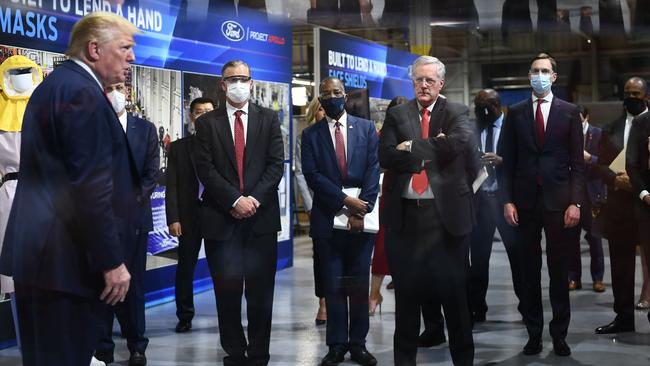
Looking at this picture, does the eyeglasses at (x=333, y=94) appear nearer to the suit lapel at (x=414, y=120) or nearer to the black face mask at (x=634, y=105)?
the suit lapel at (x=414, y=120)

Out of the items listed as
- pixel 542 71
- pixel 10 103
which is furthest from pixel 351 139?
pixel 10 103

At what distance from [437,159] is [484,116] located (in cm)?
31

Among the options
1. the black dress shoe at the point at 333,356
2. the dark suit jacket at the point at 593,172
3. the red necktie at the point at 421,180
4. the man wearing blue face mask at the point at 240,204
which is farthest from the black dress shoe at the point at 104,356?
the dark suit jacket at the point at 593,172

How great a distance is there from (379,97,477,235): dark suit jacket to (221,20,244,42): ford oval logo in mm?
2587

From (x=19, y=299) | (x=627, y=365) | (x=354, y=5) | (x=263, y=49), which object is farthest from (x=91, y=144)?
(x=263, y=49)

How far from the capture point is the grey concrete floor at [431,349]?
3.27 m

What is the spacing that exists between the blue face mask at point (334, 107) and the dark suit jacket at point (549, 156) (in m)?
A: 0.56

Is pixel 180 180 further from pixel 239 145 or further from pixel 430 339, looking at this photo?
pixel 430 339

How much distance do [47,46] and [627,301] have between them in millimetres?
2543

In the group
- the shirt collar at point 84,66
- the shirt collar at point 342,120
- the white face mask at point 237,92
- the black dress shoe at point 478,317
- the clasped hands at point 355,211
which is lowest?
the black dress shoe at point 478,317

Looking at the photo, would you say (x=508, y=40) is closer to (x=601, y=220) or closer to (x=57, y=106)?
(x=57, y=106)

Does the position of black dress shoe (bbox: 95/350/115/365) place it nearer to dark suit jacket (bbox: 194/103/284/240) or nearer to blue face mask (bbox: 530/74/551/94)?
dark suit jacket (bbox: 194/103/284/240)

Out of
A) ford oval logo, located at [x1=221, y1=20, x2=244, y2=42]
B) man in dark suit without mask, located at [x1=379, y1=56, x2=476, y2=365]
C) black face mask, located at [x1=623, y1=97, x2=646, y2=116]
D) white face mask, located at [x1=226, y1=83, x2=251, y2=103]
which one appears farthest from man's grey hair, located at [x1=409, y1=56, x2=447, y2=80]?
ford oval logo, located at [x1=221, y1=20, x2=244, y2=42]

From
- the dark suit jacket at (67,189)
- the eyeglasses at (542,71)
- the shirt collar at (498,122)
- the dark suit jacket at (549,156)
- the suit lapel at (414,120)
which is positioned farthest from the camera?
the dark suit jacket at (549,156)
